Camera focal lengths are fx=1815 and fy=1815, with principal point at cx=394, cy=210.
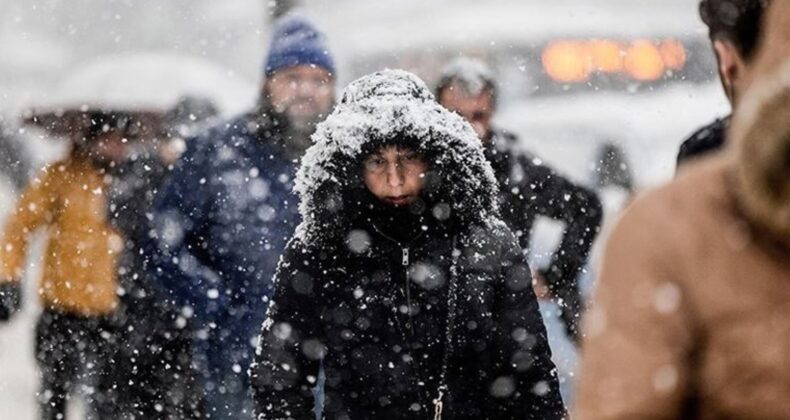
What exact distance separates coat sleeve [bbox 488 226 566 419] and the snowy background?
10620 millimetres

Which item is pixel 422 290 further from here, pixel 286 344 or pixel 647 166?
pixel 647 166

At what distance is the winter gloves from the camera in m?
6.60

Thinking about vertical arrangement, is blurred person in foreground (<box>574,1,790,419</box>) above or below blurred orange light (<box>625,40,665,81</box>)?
below

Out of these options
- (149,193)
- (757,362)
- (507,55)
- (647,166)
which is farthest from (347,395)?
(507,55)

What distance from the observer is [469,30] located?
26625mm

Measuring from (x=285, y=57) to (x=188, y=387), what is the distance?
3.96ft

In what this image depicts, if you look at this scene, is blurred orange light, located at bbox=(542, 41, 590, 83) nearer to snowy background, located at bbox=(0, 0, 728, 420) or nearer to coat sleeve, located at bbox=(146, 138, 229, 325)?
snowy background, located at bbox=(0, 0, 728, 420)

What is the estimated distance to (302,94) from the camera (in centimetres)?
593

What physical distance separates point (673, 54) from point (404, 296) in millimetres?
19752

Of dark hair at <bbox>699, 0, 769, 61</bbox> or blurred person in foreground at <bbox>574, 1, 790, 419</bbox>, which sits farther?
dark hair at <bbox>699, 0, 769, 61</bbox>

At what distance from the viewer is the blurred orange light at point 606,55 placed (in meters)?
22.3

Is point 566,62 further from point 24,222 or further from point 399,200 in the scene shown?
point 399,200

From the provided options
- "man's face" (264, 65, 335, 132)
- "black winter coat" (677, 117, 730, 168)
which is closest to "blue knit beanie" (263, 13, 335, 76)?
"man's face" (264, 65, 335, 132)

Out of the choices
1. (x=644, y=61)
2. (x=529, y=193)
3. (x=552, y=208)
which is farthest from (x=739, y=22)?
(x=644, y=61)
